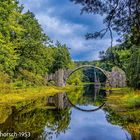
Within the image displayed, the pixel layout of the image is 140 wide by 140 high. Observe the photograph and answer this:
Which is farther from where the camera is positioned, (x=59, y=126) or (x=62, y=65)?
(x=62, y=65)

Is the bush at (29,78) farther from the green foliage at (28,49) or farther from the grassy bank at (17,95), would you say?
the grassy bank at (17,95)

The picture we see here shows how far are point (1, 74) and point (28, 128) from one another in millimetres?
20910

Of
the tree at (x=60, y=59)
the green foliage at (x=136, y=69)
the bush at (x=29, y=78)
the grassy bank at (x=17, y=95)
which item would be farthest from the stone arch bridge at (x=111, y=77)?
the green foliage at (x=136, y=69)

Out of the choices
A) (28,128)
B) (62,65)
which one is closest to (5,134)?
(28,128)

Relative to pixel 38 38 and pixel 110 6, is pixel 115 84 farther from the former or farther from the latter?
pixel 110 6

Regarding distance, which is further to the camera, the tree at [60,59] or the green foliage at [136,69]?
the tree at [60,59]

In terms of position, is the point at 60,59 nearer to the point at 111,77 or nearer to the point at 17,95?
the point at 111,77

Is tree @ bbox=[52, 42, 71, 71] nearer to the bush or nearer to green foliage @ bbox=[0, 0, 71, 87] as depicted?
green foliage @ bbox=[0, 0, 71, 87]

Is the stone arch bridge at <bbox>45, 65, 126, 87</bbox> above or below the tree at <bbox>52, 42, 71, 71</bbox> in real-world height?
below

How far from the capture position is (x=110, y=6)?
533 inches

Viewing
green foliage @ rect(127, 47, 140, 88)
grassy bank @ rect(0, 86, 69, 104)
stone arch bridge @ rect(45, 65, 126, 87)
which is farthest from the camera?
stone arch bridge @ rect(45, 65, 126, 87)

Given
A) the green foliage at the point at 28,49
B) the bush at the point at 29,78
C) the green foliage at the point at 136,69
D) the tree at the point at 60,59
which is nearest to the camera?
the green foliage at the point at 136,69

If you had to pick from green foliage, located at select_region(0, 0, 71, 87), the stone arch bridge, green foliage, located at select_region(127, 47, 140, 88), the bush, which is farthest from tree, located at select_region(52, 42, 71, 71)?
green foliage, located at select_region(127, 47, 140, 88)

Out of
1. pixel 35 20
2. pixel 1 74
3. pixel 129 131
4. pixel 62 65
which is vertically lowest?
pixel 129 131
